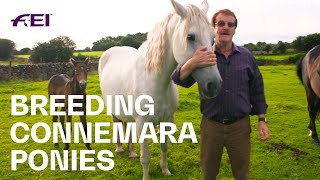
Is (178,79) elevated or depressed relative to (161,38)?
depressed

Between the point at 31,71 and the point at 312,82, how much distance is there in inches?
812

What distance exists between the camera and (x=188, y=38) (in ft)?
9.48

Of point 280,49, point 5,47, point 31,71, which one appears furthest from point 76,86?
point 280,49

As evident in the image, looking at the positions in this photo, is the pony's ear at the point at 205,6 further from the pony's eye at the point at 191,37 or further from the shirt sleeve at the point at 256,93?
the shirt sleeve at the point at 256,93

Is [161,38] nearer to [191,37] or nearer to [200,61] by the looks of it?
[191,37]

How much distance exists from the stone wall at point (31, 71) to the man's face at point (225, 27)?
17.9 m

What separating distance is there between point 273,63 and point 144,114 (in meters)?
33.5

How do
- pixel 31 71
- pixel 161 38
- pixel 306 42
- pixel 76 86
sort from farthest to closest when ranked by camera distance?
pixel 306 42 < pixel 31 71 < pixel 76 86 < pixel 161 38

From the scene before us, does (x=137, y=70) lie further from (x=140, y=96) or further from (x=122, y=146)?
(x=122, y=146)

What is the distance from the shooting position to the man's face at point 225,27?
2760 millimetres

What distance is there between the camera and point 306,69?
715cm

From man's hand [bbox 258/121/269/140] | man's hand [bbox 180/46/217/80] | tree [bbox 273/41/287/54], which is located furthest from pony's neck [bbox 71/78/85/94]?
tree [bbox 273/41/287/54]

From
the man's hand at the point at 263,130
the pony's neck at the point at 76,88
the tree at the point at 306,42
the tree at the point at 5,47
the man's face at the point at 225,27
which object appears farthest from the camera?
the tree at the point at 306,42

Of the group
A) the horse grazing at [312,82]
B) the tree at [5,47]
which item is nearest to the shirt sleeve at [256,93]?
the horse grazing at [312,82]
